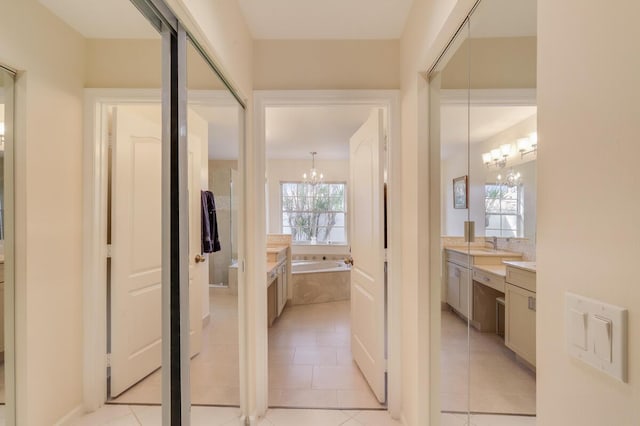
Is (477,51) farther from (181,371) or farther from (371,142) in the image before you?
(181,371)

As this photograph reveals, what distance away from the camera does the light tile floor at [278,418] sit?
780mm

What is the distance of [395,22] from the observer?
1903mm

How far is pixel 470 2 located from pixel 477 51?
0.18 metres

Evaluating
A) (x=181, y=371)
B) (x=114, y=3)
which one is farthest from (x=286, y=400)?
(x=114, y=3)

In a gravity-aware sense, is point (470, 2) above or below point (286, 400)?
above

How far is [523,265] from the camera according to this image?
0.91 meters

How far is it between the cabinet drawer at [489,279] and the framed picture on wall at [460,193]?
1.02ft

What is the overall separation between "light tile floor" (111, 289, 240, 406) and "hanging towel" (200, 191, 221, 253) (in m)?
0.24

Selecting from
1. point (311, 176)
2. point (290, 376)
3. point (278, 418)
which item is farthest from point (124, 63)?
point (311, 176)

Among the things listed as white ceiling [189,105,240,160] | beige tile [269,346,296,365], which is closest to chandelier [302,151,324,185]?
beige tile [269,346,296,365]

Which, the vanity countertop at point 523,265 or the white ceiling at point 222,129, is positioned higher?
the white ceiling at point 222,129

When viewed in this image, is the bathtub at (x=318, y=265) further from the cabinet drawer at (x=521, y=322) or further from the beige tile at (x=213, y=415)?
the cabinet drawer at (x=521, y=322)

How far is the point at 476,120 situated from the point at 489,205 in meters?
0.38

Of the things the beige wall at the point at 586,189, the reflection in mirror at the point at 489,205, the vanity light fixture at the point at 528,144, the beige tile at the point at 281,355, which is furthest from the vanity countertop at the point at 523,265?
the beige tile at the point at 281,355
